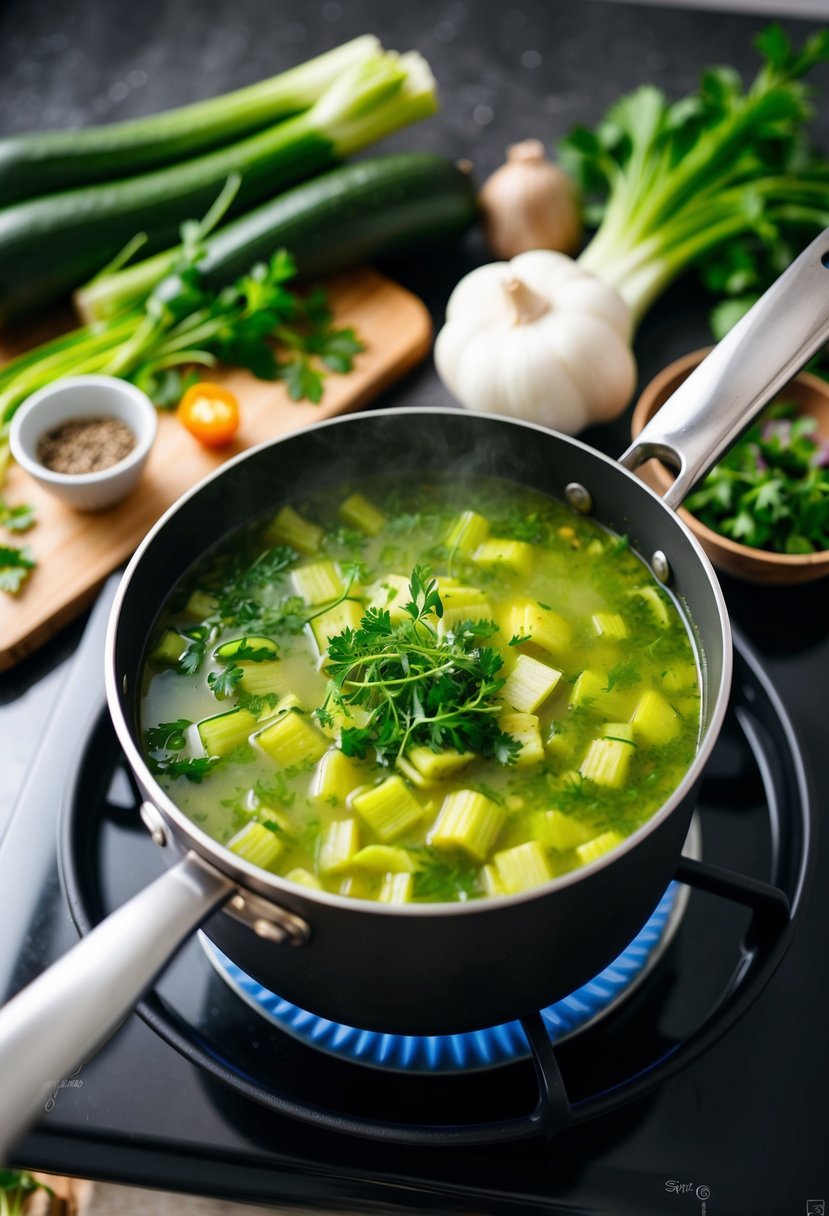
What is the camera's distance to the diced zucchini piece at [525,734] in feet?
4.00

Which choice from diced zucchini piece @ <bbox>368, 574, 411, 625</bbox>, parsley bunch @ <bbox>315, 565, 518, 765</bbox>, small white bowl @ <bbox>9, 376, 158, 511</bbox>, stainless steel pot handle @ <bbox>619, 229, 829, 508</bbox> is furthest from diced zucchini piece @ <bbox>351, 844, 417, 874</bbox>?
small white bowl @ <bbox>9, 376, 158, 511</bbox>

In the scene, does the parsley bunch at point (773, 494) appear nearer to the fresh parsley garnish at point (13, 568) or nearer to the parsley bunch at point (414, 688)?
the parsley bunch at point (414, 688)

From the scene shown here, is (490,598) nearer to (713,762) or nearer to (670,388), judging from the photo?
(713,762)

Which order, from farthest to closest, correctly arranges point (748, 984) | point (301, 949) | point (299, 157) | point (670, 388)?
point (299, 157), point (670, 388), point (748, 984), point (301, 949)

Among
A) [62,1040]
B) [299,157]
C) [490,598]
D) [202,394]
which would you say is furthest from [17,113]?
[62,1040]

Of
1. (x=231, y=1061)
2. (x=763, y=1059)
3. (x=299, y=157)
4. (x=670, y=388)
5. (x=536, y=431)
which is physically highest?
(x=299, y=157)

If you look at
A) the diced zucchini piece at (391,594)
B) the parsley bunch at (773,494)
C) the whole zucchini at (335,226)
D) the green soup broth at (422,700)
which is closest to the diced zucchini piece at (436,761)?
the green soup broth at (422,700)

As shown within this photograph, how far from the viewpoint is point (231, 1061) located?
4.11 feet

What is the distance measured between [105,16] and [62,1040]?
2.63 metres

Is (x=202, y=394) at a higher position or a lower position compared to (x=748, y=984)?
higher

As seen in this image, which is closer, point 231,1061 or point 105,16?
point 231,1061

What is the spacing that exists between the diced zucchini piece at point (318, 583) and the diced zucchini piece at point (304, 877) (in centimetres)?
39

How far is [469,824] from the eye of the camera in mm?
1142

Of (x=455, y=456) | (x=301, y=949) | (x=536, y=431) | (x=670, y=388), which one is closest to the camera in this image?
(x=301, y=949)
